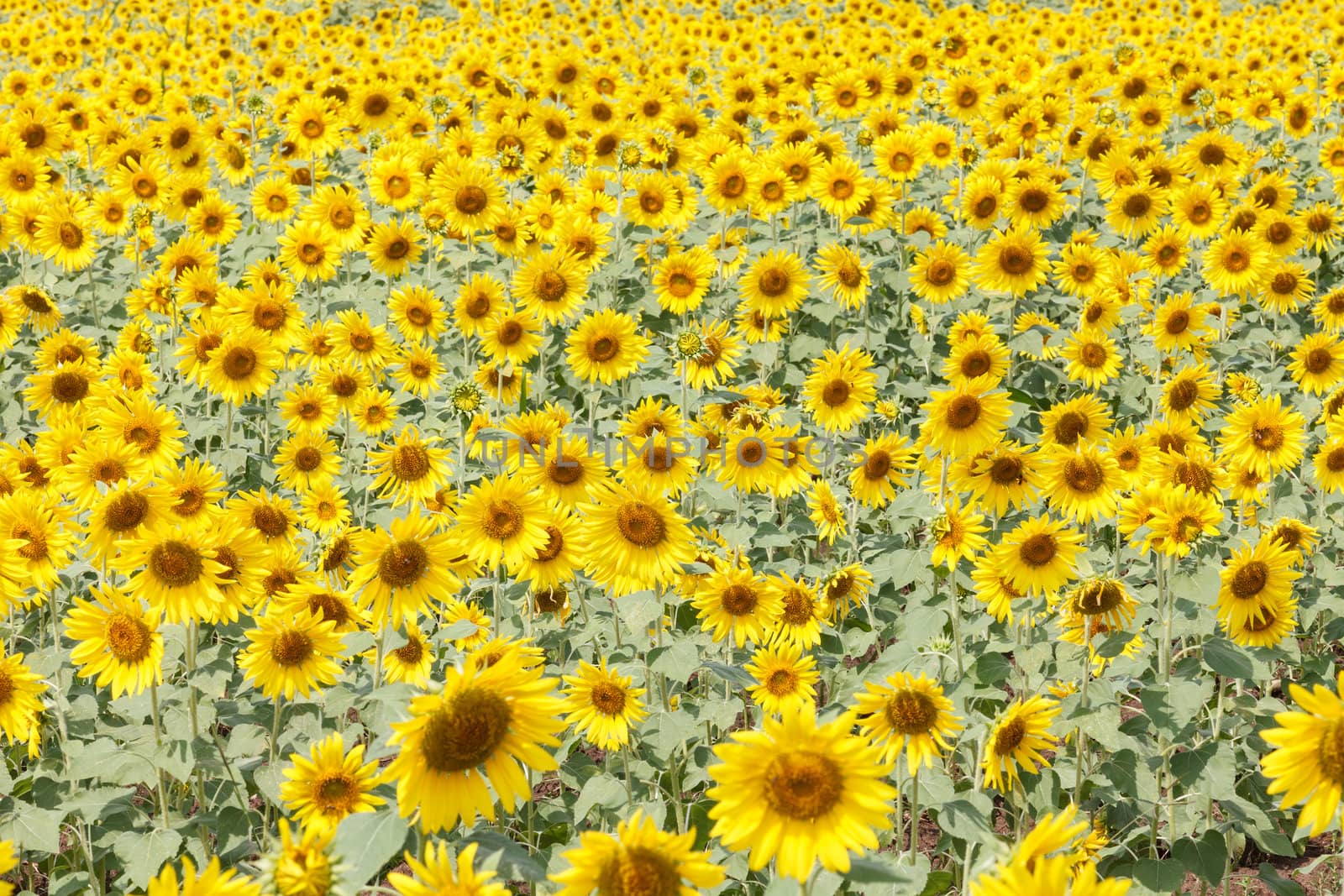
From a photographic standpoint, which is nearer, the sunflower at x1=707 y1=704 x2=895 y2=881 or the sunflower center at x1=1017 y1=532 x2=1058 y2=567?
the sunflower at x1=707 y1=704 x2=895 y2=881

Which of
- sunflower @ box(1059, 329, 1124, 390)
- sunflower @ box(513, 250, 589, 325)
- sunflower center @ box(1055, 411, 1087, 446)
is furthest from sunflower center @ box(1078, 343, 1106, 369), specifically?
sunflower @ box(513, 250, 589, 325)

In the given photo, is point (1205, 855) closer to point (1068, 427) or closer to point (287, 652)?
point (1068, 427)

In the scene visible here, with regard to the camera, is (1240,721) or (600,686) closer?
(600,686)

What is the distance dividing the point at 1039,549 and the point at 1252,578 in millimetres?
765

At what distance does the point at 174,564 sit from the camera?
10.9 feet

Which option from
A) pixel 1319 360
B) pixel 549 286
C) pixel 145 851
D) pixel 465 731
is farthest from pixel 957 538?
pixel 549 286

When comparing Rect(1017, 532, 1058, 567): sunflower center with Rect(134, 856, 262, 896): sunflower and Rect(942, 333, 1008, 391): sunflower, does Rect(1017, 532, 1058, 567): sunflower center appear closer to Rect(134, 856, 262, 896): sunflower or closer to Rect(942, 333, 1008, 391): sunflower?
Rect(942, 333, 1008, 391): sunflower

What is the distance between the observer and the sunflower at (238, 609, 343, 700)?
352cm

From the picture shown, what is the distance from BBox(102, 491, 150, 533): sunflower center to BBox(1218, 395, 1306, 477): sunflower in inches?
A: 178

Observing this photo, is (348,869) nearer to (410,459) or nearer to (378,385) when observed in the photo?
(410,459)

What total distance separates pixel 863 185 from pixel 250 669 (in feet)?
19.1

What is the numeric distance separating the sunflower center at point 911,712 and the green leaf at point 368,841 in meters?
1.57

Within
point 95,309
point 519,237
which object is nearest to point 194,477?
point 519,237

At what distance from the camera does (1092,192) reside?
9.92 meters
